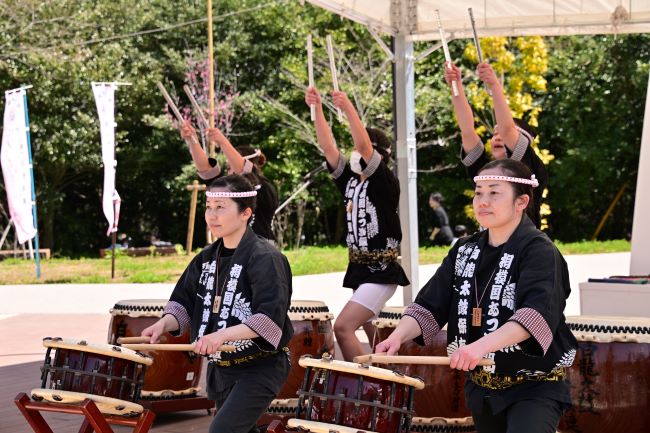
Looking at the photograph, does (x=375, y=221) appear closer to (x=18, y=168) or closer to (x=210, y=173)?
(x=210, y=173)

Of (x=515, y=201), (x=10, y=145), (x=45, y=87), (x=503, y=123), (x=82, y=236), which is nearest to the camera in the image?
(x=515, y=201)

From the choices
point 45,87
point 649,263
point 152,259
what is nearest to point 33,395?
point 649,263

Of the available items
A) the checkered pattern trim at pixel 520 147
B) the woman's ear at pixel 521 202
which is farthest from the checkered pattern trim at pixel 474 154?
the woman's ear at pixel 521 202

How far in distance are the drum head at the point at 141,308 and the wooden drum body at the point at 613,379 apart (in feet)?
8.85

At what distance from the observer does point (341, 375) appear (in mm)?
3672

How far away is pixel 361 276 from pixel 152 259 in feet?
50.1

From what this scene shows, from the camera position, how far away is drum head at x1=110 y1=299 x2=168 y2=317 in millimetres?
6309

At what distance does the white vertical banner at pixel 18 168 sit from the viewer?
15109mm

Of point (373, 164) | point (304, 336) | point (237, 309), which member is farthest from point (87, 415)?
point (373, 164)

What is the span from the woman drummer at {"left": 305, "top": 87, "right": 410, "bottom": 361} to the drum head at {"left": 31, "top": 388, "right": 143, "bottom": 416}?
1.78m

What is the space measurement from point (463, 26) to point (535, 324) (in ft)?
16.5

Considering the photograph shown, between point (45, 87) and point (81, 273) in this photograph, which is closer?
point (81, 273)

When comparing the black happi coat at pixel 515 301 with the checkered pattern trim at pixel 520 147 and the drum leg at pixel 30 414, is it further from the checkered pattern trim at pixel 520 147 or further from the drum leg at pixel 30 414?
the drum leg at pixel 30 414

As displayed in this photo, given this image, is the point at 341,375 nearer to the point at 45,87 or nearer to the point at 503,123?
the point at 503,123
